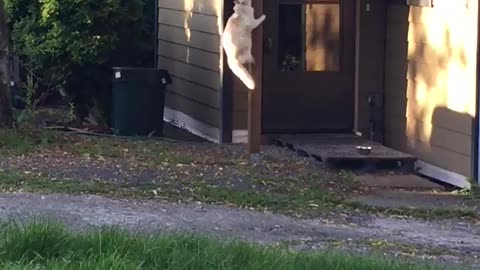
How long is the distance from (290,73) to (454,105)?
2671 millimetres

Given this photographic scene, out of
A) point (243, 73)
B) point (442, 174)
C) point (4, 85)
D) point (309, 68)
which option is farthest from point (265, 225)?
point (309, 68)

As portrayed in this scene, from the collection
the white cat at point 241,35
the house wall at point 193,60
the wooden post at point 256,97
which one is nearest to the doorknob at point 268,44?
the house wall at point 193,60

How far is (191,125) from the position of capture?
16.1 m

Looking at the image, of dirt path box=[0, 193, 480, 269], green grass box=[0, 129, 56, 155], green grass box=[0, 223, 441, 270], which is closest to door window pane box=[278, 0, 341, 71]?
green grass box=[0, 129, 56, 155]

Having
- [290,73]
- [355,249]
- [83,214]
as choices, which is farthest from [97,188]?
[290,73]

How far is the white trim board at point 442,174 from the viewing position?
12.2 m

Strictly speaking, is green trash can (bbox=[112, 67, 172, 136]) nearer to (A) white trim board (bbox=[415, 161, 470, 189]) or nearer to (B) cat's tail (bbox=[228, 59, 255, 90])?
(B) cat's tail (bbox=[228, 59, 255, 90])

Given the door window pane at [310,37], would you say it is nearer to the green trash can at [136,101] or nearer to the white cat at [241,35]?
the green trash can at [136,101]

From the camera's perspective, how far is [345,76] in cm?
1466

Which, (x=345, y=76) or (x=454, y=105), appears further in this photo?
(x=345, y=76)

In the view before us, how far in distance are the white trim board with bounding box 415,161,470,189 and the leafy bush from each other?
5.21 metres

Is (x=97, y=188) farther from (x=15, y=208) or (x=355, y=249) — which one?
(x=355, y=249)

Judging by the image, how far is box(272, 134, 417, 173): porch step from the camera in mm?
12758

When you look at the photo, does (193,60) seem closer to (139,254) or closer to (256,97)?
(256,97)
